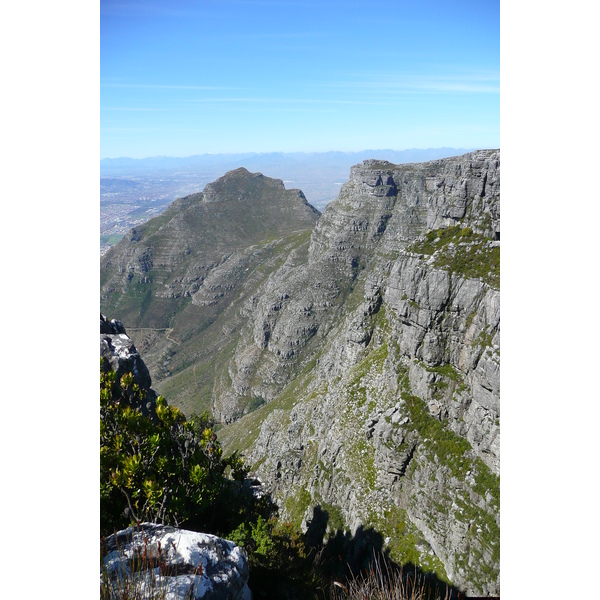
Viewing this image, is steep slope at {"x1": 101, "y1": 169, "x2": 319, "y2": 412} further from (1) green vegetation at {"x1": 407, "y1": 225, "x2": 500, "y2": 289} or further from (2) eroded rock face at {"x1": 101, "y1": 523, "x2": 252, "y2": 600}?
(2) eroded rock face at {"x1": 101, "y1": 523, "x2": 252, "y2": 600}

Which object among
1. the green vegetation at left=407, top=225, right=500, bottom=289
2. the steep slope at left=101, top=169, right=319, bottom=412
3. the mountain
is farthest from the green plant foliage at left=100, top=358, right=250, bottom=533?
the steep slope at left=101, top=169, right=319, bottom=412

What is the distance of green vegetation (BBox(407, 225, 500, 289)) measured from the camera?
33875 mm

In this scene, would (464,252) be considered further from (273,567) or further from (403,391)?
(273,567)

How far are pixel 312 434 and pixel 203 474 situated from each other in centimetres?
4713

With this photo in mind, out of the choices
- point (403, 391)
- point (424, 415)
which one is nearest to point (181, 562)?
point (424, 415)

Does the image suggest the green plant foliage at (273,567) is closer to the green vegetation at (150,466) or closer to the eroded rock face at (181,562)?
the green vegetation at (150,466)

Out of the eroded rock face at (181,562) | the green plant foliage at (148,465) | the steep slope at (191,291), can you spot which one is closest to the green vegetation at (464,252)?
the green plant foliage at (148,465)

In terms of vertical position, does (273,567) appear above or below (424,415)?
above

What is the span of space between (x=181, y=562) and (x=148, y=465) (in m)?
3.19

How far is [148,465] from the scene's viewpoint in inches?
365

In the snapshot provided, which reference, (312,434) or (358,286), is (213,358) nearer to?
(358,286)

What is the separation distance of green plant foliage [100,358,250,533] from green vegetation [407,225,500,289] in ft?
91.1

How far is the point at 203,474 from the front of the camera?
32.3ft
